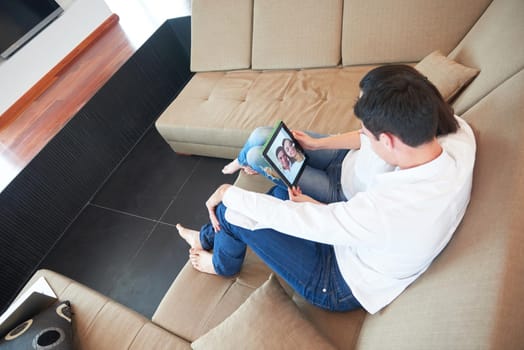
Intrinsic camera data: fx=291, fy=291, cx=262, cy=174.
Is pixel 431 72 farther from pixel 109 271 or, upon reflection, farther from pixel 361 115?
pixel 109 271

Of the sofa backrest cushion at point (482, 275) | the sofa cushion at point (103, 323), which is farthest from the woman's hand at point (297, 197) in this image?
the sofa cushion at point (103, 323)

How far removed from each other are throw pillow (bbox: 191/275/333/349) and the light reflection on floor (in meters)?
2.61

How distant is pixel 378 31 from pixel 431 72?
507mm

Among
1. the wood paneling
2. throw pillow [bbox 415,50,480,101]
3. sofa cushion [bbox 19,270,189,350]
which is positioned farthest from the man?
the wood paneling

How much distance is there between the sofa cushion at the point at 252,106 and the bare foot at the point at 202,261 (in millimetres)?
735

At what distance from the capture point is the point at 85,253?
1.89 meters

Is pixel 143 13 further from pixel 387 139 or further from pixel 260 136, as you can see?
pixel 387 139

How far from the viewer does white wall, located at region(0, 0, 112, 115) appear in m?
2.62

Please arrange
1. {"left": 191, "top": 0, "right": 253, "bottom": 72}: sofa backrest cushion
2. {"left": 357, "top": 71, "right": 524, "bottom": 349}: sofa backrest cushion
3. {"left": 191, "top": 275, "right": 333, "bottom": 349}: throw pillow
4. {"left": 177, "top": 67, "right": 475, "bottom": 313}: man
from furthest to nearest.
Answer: {"left": 191, "top": 0, "right": 253, "bottom": 72}: sofa backrest cushion, {"left": 191, "top": 275, "right": 333, "bottom": 349}: throw pillow, {"left": 177, "top": 67, "right": 475, "bottom": 313}: man, {"left": 357, "top": 71, "right": 524, "bottom": 349}: sofa backrest cushion

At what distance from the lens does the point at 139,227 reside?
1.92m

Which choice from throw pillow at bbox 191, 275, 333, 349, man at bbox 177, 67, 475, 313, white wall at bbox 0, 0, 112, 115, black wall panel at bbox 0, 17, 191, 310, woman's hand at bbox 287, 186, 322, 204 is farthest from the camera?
white wall at bbox 0, 0, 112, 115

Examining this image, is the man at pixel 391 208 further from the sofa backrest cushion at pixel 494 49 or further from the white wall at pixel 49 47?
the white wall at pixel 49 47

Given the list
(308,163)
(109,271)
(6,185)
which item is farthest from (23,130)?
(308,163)

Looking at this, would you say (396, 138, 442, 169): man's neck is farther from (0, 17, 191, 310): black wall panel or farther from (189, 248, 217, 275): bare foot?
(0, 17, 191, 310): black wall panel
